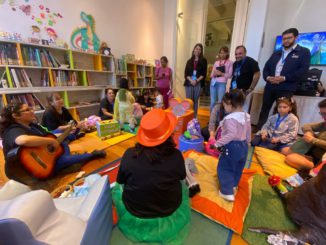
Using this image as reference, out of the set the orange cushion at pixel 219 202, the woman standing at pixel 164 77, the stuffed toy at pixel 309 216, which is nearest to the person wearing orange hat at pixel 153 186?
the orange cushion at pixel 219 202

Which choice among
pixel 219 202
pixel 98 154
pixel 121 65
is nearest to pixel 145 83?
pixel 121 65

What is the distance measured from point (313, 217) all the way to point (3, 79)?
11.7 feet

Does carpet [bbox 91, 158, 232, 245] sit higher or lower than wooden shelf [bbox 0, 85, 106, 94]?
lower

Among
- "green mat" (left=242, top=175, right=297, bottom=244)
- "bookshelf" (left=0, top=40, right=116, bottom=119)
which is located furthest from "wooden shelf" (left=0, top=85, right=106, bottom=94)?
"green mat" (left=242, top=175, right=297, bottom=244)

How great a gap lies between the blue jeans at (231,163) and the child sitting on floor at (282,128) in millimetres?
1100

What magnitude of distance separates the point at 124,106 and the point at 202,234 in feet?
7.18

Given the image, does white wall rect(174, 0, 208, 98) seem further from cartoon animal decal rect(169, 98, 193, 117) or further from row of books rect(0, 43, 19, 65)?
row of books rect(0, 43, 19, 65)

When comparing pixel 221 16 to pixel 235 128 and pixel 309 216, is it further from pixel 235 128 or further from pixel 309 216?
pixel 309 216

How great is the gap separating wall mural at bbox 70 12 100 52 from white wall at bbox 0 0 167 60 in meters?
0.08

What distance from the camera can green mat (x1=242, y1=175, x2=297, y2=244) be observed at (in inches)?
41.6

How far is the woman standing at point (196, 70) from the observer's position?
9.82ft

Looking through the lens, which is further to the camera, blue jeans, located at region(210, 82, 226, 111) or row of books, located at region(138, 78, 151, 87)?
row of books, located at region(138, 78, 151, 87)

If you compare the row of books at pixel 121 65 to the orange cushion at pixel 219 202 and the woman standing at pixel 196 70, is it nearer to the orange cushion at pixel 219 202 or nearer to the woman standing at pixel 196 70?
the woman standing at pixel 196 70

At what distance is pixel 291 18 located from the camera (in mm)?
3090
